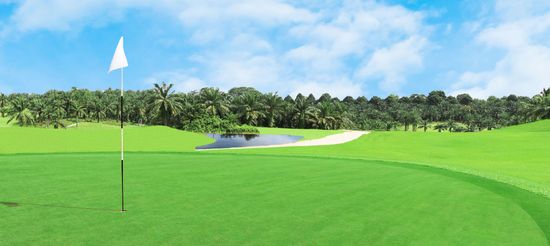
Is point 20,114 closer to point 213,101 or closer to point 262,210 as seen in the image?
point 213,101

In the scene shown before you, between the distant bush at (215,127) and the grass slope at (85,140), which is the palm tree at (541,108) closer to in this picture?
the distant bush at (215,127)

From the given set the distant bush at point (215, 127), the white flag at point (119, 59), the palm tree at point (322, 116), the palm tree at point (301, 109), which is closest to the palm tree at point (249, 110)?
the palm tree at point (301, 109)


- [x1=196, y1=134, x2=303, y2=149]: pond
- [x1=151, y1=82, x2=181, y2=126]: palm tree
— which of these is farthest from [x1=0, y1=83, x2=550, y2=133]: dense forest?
[x1=196, y1=134, x2=303, y2=149]: pond

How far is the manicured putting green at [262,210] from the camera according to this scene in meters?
5.69

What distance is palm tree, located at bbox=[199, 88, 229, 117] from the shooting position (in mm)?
78300

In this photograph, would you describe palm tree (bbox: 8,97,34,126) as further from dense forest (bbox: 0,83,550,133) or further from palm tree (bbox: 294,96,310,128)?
palm tree (bbox: 294,96,310,128)

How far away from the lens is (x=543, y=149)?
29.2 m

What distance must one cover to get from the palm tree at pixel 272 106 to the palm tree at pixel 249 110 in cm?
268

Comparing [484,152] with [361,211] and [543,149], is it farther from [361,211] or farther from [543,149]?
[361,211]

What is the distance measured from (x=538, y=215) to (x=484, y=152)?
25.5 m

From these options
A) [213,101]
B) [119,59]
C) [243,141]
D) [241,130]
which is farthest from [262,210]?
[213,101]

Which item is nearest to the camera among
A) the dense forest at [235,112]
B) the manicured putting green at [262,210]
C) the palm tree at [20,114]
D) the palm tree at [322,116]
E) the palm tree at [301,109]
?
the manicured putting green at [262,210]

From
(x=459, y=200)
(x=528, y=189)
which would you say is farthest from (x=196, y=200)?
(x=528, y=189)

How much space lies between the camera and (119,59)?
8000mm
